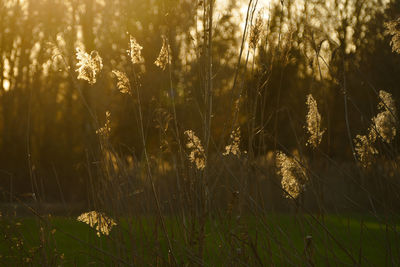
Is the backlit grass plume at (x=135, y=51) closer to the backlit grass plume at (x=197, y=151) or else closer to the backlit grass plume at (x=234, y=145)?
the backlit grass plume at (x=197, y=151)

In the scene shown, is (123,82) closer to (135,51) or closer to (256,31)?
(135,51)

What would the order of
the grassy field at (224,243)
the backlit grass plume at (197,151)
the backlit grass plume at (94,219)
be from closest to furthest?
the grassy field at (224,243), the backlit grass plume at (197,151), the backlit grass plume at (94,219)

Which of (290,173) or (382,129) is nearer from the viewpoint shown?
(290,173)

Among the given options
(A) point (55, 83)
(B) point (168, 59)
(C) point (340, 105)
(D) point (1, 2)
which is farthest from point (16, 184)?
(B) point (168, 59)

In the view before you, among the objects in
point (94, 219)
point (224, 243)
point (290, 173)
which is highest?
point (290, 173)

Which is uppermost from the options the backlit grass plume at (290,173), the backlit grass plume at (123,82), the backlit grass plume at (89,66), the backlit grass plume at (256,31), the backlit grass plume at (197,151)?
the backlit grass plume at (256,31)

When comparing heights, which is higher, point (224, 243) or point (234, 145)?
point (234, 145)

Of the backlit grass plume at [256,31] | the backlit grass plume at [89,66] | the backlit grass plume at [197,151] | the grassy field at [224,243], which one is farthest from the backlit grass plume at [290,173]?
the backlit grass plume at [89,66]

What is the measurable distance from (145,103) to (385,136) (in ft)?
32.2

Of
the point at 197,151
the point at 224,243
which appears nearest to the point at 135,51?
the point at 197,151

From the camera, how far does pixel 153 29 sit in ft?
40.9

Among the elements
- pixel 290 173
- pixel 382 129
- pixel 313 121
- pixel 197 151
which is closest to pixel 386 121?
pixel 382 129

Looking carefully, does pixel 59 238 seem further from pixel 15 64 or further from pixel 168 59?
pixel 15 64

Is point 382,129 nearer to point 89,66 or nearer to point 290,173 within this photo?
point 290,173
